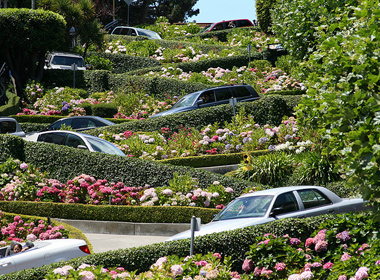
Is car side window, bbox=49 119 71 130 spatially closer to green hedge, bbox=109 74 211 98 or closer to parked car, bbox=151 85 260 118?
parked car, bbox=151 85 260 118

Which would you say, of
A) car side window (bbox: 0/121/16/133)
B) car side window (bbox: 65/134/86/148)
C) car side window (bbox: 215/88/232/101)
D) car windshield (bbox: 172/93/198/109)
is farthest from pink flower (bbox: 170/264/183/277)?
car side window (bbox: 215/88/232/101)

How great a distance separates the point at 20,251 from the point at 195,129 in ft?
41.0

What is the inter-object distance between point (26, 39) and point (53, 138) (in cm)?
1457

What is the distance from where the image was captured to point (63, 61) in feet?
112

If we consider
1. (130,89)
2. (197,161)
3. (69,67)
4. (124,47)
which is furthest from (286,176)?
(124,47)

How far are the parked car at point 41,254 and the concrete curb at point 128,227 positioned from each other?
12.4 ft

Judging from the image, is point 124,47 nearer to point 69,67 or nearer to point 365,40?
point 69,67

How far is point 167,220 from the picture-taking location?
1295 centimetres

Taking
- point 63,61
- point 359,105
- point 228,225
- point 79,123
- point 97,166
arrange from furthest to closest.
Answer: point 63,61, point 79,123, point 97,166, point 228,225, point 359,105

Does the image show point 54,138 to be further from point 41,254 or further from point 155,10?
point 155,10

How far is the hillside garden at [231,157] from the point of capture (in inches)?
270

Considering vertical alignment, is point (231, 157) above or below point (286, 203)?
below

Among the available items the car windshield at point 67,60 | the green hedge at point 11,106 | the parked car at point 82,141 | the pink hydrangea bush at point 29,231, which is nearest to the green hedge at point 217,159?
the parked car at point 82,141

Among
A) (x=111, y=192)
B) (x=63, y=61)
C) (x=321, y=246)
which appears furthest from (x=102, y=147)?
(x=63, y=61)
